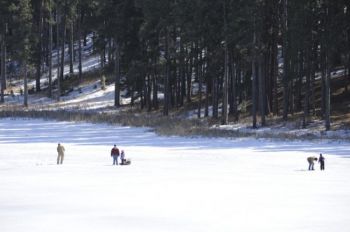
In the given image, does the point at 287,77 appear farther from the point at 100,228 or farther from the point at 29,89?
the point at 29,89

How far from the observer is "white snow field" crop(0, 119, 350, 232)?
494 inches

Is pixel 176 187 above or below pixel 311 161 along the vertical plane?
below

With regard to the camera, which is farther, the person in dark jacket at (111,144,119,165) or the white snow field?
the person in dark jacket at (111,144,119,165)

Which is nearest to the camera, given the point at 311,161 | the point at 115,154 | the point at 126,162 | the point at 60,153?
the point at 311,161

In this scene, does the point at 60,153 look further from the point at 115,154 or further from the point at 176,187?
the point at 176,187

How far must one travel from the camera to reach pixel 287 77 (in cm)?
3825

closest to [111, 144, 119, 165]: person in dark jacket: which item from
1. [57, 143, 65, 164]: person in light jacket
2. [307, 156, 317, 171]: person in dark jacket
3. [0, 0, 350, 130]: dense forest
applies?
[57, 143, 65, 164]: person in light jacket

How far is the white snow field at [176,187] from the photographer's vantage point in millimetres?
12547

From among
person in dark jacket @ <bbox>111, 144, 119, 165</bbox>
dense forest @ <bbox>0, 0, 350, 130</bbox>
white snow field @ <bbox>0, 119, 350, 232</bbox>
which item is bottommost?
white snow field @ <bbox>0, 119, 350, 232</bbox>

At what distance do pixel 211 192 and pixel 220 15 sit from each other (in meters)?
25.6

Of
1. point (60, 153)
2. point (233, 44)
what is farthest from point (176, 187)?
point (233, 44)

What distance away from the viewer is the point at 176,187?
17906mm

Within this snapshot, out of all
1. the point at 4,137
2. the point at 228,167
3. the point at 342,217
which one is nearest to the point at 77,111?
the point at 4,137

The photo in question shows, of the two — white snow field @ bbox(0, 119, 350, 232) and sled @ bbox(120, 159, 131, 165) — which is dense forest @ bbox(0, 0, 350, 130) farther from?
sled @ bbox(120, 159, 131, 165)
